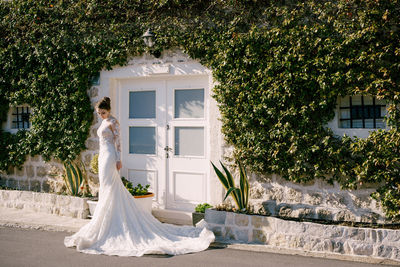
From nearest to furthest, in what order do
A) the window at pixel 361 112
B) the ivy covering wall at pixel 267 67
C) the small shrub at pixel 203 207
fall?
1. the ivy covering wall at pixel 267 67
2. the window at pixel 361 112
3. the small shrub at pixel 203 207

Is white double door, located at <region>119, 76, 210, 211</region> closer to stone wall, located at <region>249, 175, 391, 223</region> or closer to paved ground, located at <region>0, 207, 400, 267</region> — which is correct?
stone wall, located at <region>249, 175, 391, 223</region>

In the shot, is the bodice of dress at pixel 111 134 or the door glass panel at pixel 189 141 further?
the door glass panel at pixel 189 141

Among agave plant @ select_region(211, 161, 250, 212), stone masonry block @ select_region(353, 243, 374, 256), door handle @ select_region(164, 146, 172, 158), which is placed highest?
door handle @ select_region(164, 146, 172, 158)

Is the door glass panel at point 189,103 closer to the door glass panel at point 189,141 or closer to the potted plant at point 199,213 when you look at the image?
the door glass panel at point 189,141

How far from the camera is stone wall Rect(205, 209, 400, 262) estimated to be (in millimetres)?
5242

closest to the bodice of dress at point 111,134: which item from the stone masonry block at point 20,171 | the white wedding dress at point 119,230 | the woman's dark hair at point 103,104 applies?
the white wedding dress at point 119,230

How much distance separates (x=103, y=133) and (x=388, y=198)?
426 centimetres

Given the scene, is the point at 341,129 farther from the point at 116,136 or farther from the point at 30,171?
the point at 30,171

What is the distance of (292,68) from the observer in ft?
20.6

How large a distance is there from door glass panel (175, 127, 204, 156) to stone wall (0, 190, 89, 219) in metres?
2.04

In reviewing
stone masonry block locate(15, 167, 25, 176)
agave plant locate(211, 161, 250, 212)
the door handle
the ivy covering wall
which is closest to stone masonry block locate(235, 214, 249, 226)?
agave plant locate(211, 161, 250, 212)

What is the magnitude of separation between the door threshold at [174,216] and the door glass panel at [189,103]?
1776mm

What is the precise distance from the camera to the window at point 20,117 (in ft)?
30.8

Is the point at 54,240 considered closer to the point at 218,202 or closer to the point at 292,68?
the point at 218,202
